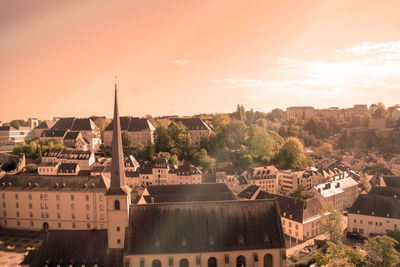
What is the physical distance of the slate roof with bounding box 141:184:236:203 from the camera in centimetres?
6397

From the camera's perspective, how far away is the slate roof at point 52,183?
62.6m

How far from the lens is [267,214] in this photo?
117 ft

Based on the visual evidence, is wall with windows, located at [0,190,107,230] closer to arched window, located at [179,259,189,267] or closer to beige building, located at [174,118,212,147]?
arched window, located at [179,259,189,267]

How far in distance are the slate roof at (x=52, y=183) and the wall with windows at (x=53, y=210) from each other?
920mm

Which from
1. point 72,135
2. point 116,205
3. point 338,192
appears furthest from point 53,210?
point 338,192

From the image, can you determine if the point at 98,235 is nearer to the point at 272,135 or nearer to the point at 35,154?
the point at 35,154

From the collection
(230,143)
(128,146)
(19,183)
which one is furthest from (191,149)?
(19,183)

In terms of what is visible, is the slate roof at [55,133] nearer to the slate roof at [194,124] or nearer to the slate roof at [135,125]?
the slate roof at [135,125]

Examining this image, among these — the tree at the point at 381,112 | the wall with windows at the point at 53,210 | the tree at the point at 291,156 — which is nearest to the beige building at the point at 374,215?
the tree at the point at 291,156

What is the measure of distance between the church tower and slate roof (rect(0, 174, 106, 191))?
27544mm

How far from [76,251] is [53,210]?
29.8 m

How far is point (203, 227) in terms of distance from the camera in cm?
A: 3509

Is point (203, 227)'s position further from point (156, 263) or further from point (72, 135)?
point (72, 135)

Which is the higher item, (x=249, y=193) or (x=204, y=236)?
(x=204, y=236)
